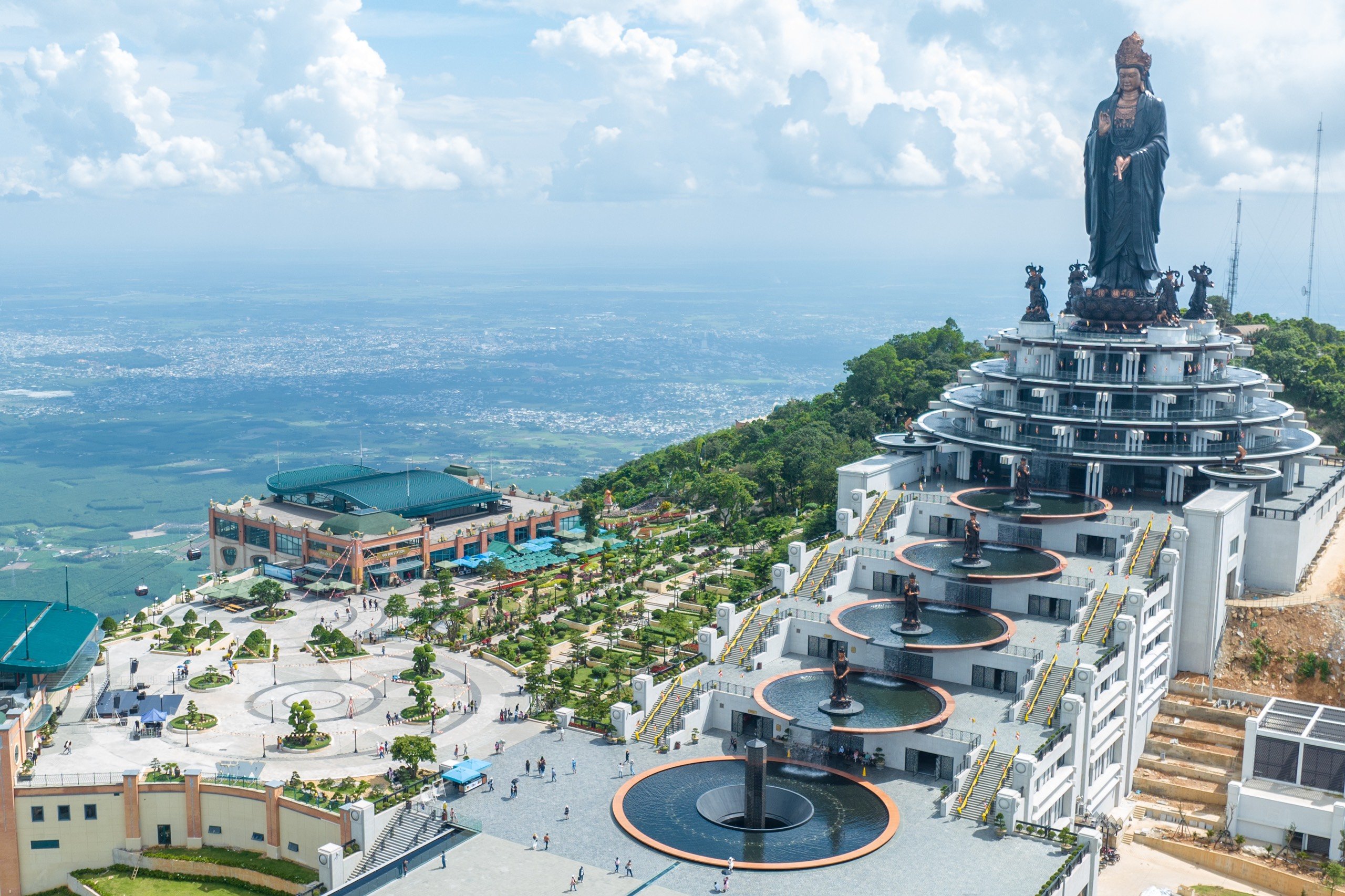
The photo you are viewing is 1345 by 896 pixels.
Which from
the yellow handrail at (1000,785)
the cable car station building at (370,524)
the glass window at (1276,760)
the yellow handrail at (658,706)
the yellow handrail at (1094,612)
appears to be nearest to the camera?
the yellow handrail at (1000,785)

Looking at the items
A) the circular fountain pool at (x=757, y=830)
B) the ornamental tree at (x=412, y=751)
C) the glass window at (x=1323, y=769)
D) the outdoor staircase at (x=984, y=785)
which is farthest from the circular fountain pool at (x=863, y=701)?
the glass window at (x=1323, y=769)

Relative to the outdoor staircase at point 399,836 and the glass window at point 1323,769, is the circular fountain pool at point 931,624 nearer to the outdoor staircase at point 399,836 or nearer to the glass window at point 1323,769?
the glass window at point 1323,769

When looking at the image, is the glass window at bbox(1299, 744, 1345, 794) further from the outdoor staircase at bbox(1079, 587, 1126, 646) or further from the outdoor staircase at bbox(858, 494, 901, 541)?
the outdoor staircase at bbox(858, 494, 901, 541)

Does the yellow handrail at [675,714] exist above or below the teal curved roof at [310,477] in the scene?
below

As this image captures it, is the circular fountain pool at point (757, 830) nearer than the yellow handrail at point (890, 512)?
Yes

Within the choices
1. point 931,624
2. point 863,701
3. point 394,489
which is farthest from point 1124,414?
point 394,489

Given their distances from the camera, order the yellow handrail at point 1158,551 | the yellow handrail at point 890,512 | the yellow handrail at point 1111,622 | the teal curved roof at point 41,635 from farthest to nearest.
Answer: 1. the yellow handrail at point 890,512
2. the yellow handrail at point 1158,551
3. the teal curved roof at point 41,635
4. the yellow handrail at point 1111,622

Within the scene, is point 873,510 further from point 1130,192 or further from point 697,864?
point 697,864

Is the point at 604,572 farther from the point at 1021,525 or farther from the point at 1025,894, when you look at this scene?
the point at 1025,894
